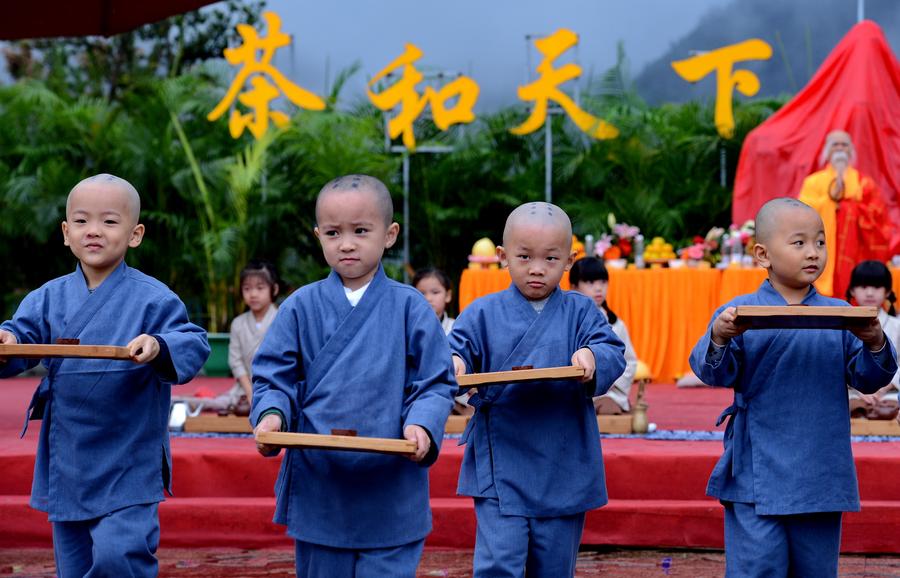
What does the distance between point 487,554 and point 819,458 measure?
0.87 meters

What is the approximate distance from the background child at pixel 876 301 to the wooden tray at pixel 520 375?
243 centimetres

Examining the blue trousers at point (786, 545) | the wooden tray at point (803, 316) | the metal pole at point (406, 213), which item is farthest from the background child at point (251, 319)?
the metal pole at point (406, 213)

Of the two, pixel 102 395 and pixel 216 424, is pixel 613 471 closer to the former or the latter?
pixel 216 424

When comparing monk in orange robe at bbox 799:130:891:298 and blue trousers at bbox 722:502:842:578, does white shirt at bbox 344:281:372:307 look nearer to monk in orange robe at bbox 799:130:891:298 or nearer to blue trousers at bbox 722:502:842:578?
blue trousers at bbox 722:502:842:578

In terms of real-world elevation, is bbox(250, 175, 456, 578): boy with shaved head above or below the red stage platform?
above

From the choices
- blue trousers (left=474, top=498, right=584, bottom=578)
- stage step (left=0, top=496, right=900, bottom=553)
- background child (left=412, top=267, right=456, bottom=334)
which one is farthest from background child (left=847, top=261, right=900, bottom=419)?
blue trousers (left=474, top=498, right=584, bottom=578)

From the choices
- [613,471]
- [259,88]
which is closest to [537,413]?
[613,471]

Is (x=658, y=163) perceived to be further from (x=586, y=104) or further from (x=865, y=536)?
(x=865, y=536)

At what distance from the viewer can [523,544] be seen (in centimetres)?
294

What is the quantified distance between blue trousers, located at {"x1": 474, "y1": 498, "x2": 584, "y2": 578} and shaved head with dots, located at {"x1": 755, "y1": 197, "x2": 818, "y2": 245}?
2.88 ft

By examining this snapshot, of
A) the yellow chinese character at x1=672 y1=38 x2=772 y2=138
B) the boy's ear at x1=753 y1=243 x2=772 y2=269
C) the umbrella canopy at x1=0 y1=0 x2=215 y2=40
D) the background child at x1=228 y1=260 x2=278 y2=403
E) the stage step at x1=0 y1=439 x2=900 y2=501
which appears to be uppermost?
the yellow chinese character at x1=672 y1=38 x2=772 y2=138

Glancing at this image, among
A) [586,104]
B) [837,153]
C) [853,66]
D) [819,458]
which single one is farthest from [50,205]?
[819,458]

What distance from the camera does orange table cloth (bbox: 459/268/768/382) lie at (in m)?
7.46

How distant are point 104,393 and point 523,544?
1142 millimetres
